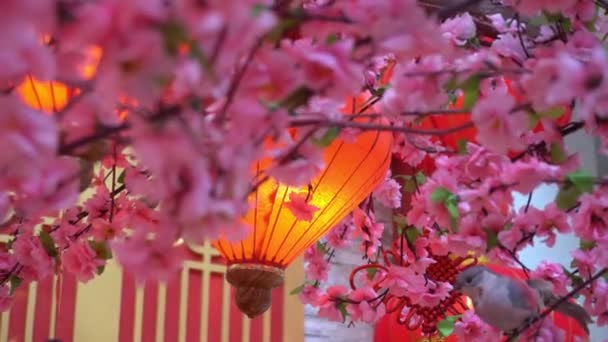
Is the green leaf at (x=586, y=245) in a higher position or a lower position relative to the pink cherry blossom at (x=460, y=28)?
lower

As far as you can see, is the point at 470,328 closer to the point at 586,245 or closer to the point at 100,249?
the point at 586,245

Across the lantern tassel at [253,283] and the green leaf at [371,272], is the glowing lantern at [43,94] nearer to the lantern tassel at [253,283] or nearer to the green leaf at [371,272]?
the lantern tassel at [253,283]

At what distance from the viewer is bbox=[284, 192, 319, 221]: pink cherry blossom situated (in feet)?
4.61

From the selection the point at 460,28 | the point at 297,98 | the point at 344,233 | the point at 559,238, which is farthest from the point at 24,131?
the point at 559,238

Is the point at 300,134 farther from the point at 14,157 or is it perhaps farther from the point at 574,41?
the point at 574,41

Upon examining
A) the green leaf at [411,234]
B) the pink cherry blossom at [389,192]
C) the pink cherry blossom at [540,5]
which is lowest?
the green leaf at [411,234]

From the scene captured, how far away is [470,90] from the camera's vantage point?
36.5 inches

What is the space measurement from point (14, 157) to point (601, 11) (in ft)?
4.21

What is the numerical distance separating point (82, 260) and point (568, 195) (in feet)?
2.84

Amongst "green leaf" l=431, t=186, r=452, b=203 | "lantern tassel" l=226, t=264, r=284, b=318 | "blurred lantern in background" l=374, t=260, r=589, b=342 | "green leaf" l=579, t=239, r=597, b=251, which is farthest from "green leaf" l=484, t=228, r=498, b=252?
"blurred lantern in background" l=374, t=260, r=589, b=342

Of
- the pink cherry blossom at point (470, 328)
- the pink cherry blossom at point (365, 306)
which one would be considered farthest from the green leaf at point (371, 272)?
the pink cherry blossom at point (470, 328)

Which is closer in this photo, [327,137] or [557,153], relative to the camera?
[327,137]

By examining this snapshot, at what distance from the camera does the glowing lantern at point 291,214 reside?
1411 millimetres

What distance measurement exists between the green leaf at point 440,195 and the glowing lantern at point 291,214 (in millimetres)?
244
